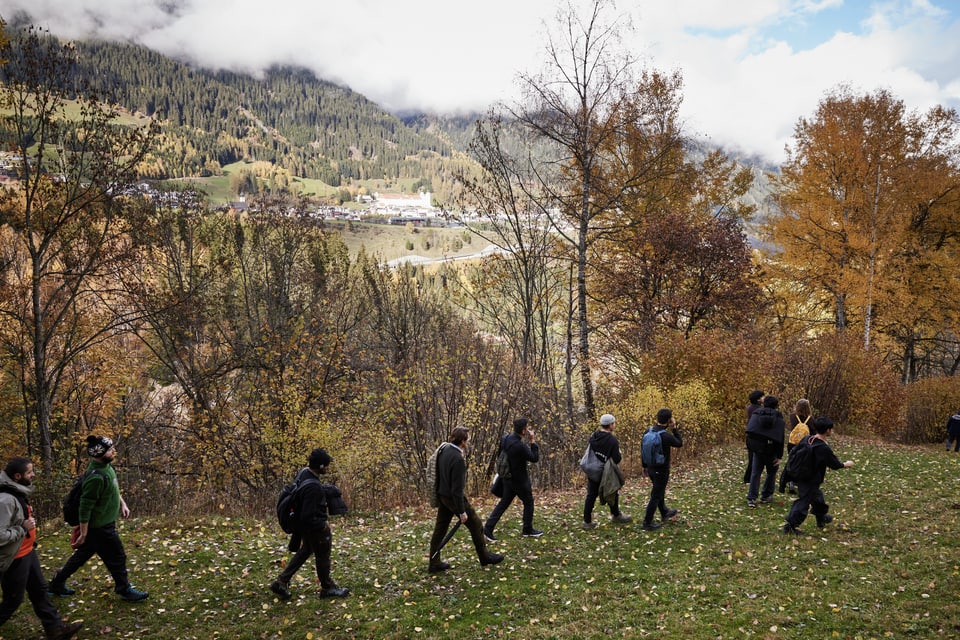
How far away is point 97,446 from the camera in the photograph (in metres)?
6.66

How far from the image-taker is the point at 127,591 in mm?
7176

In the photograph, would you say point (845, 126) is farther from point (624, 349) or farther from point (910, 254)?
point (624, 349)

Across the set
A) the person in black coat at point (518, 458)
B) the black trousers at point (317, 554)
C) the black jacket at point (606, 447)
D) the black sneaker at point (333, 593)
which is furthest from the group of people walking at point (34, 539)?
the black jacket at point (606, 447)

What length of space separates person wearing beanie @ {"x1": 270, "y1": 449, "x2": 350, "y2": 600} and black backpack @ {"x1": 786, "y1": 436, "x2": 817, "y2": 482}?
7002 millimetres

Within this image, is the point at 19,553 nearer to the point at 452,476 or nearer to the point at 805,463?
the point at 452,476

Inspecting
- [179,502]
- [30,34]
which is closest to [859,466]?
[179,502]

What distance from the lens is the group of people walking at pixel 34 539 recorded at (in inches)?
222

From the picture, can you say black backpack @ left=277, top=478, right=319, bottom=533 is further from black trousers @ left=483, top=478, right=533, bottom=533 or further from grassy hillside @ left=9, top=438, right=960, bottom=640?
black trousers @ left=483, top=478, right=533, bottom=533

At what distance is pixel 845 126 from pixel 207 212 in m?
27.2

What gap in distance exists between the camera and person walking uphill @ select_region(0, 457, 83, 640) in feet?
18.3

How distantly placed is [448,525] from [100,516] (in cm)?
450

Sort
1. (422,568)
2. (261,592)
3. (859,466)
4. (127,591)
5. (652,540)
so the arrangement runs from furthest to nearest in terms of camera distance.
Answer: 1. (859,466)
2. (652,540)
3. (422,568)
4. (261,592)
5. (127,591)

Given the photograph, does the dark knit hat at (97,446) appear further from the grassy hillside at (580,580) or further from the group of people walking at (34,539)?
the grassy hillside at (580,580)

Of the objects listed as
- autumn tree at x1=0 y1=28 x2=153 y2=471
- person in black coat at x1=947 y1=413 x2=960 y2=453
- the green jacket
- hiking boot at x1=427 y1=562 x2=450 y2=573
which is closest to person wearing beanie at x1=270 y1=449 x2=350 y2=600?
hiking boot at x1=427 y1=562 x2=450 y2=573
